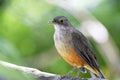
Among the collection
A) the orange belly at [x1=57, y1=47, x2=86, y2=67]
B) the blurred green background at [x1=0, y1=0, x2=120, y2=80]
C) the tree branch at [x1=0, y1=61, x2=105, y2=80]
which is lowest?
the tree branch at [x1=0, y1=61, x2=105, y2=80]

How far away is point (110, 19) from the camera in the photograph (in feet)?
21.1

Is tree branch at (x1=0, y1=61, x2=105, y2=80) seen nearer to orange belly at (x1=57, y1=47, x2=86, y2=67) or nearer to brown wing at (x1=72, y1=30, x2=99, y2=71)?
orange belly at (x1=57, y1=47, x2=86, y2=67)

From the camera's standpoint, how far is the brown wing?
13.7 feet

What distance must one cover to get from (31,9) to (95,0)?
5.08 feet

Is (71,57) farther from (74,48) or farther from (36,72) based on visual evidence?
(36,72)

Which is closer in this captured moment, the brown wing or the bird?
the bird

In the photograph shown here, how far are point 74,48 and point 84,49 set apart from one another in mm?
210

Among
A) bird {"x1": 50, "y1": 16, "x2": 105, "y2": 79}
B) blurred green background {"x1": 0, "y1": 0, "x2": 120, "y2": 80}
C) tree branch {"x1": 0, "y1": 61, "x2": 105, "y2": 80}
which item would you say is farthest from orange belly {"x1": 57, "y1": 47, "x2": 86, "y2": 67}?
blurred green background {"x1": 0, "y1": 0, "x2": 120, "y2": 80}

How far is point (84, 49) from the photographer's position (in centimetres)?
443

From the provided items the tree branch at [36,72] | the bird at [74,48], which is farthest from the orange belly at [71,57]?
the tree branch at [36,72]

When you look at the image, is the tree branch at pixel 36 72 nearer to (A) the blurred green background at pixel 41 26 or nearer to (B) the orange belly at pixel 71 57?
(B) the orange belly at pixel 71 57

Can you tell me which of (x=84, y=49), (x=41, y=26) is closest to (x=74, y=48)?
(x=84, y=49)

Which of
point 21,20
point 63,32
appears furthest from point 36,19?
point 63,32

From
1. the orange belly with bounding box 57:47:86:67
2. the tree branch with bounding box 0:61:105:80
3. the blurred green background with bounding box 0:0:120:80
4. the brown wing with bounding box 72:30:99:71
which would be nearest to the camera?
the tree branch with bounding box 0:61:105:80
